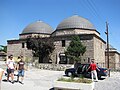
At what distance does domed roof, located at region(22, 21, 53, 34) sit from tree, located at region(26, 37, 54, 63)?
9441 mm

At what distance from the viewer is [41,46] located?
34219 millimetres

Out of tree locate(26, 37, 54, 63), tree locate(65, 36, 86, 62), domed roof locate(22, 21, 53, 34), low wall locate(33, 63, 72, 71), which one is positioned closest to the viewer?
low wall locate(33, 63, 72, 71)

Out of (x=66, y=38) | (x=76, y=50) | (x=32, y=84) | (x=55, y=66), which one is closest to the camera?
(x=32, y=84)

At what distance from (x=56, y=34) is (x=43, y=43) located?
6260 millimetres

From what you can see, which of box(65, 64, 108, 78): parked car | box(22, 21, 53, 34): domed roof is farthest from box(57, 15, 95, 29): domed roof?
box(65, 64, 108, 78): parked car

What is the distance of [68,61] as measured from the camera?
34.5m

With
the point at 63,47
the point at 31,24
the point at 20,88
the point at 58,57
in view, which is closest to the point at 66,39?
the point at 63,47

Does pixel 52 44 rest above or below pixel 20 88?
above

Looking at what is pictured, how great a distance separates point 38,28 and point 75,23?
34.6 feet

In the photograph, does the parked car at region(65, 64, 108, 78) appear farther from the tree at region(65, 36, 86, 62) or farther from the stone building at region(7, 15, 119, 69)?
the stone building at region(7, 15, 119, 69)

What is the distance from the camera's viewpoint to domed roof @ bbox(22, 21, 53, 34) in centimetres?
4527

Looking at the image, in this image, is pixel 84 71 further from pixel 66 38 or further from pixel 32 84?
pixel 66 38

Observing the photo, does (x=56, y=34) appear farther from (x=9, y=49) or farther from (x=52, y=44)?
(x=9, y=49)

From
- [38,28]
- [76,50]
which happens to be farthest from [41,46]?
[38,28]
